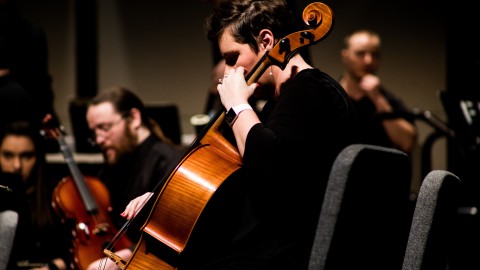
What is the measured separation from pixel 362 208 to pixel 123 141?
1718mm

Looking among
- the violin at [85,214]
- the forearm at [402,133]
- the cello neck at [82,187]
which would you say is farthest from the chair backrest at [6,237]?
the forearm at [402,133]

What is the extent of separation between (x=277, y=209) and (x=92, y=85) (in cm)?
441

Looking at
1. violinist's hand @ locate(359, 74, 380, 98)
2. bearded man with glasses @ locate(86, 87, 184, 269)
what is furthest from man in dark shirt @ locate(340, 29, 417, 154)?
bearded man with glasses @ locate(86, 87, 184, 269)

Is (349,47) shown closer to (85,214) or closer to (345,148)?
(85,214)

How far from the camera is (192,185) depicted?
67.7 inches

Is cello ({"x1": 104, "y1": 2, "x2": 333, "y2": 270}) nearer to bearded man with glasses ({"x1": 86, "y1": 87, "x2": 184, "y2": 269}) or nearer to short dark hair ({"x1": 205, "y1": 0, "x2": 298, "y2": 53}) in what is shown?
short dark hair ({"x1": 205, "y1": 0, "x2": 298, "y2": 53})

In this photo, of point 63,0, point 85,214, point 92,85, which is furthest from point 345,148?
point 63,0

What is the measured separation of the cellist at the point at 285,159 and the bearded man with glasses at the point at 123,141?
1.22 metres

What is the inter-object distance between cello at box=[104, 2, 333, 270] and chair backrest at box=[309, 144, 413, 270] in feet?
0.89

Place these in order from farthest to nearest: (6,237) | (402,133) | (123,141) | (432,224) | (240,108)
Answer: (402,133) < (123,141) < (6,237) < (240,108) < (432,224)

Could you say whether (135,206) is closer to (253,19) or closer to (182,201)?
(182,201)

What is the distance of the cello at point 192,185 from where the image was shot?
1.71 metres

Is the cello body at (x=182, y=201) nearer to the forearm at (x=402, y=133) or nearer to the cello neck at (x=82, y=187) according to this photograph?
the cello neck at (x=82, y=187)

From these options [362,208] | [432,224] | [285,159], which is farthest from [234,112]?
[432,224]
